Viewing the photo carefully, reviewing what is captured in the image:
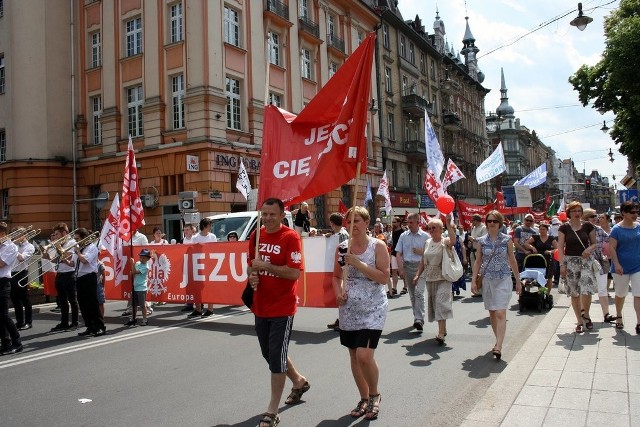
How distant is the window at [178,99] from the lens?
24078 millimetres

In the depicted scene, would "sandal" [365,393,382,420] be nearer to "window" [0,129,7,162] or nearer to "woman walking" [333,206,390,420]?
"woman walking" [333,206,390,420]

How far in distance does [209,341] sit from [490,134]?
90232mm

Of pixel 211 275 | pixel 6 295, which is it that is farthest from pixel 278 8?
pixel 6 295

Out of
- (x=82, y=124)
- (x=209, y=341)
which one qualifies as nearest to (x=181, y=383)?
(x=209, y=341)

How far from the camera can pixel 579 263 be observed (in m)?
8.03

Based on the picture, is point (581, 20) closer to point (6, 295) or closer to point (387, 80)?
point (6, 295)

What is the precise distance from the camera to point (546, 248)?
12016mm

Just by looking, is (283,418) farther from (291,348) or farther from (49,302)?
(49,302)

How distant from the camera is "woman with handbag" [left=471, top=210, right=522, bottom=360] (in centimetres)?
681

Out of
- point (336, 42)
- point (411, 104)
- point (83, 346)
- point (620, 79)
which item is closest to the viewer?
point (83, 346)

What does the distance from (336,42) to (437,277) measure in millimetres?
27419

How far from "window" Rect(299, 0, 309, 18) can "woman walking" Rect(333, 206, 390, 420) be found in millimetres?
27434

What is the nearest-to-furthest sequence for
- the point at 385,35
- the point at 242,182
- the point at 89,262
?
the point at 89,262, the point at 242,182, the point at 385,35

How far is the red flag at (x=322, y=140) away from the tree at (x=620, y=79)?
22578mm
